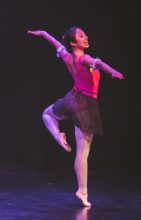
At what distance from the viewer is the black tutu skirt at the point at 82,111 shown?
3896 mm

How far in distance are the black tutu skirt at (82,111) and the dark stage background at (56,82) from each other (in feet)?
7.21

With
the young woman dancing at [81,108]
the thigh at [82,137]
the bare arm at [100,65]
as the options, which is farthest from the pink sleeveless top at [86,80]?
the thigh at [82,137]

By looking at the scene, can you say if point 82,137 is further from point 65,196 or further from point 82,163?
point 65,196

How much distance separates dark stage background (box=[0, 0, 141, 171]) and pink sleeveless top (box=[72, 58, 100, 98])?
222 cm

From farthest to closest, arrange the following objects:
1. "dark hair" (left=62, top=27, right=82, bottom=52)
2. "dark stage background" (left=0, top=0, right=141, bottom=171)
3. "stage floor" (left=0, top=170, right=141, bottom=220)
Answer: "dark stage background" (left=0, top=0, right=141, bottom=171) < "dark hair" (left=62, top=27, right=82, bottom=52) < "stage floor" (left=0, top=170, right=141, bottom=220)

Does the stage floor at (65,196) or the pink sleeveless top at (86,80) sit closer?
the stage floor at (65,196)

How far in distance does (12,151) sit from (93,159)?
95 cm

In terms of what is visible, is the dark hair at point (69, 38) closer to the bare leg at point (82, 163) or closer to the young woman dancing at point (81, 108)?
the young woman dancing at point (81, 108)

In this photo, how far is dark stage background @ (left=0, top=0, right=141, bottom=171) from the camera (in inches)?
239

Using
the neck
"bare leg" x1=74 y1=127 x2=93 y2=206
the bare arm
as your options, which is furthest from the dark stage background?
the bare arm

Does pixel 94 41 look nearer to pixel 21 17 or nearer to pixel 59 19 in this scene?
pixel 59 19

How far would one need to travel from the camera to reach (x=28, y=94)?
20.2 ft

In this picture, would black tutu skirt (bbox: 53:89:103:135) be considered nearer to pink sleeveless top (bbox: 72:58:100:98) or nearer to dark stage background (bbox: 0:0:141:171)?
pink sleeveless top (bbox: 72:58:100:98)

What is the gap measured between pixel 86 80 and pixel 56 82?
7.62 feet
